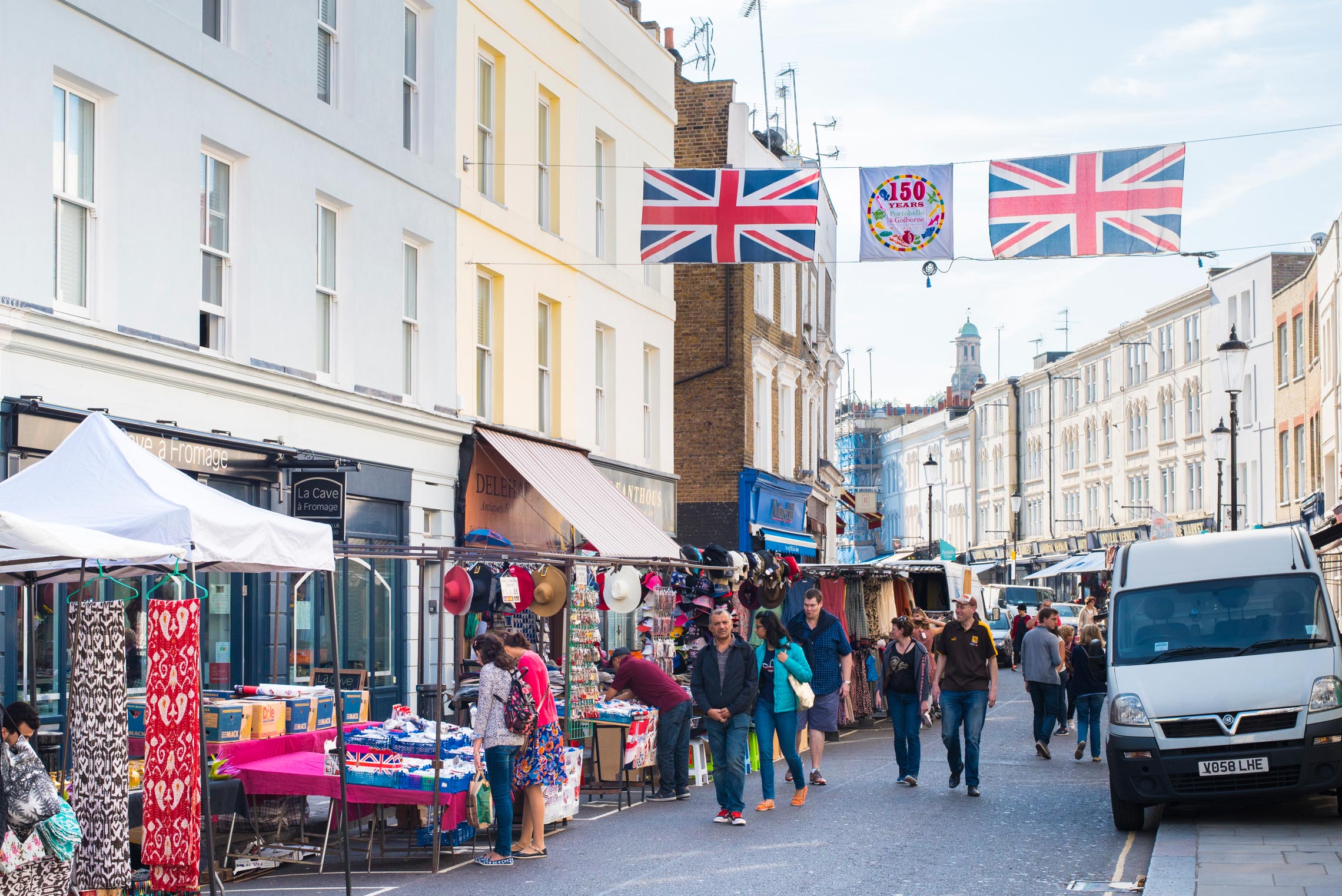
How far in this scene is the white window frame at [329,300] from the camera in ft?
57.4

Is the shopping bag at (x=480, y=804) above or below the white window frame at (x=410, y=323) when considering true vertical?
below

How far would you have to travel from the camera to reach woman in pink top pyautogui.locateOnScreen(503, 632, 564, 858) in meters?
11.8

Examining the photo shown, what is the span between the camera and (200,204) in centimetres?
1528

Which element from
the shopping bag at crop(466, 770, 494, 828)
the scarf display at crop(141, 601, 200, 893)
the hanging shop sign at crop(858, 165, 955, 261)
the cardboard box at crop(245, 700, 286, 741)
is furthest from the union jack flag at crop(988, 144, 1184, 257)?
the scarf display at crop(141, 601, 200, 893)

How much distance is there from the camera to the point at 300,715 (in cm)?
1306

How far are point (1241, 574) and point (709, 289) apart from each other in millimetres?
20645

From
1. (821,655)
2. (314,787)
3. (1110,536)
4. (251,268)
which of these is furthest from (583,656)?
(1110,536)

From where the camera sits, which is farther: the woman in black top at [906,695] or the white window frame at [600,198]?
the white window frame at [600,198]

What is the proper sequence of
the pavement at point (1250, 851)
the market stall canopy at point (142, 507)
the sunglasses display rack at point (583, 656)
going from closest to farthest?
the market stall canopy at point (142, 507), the pavement at point (1250, 851), the sunglasses display rack at point (583, 656)

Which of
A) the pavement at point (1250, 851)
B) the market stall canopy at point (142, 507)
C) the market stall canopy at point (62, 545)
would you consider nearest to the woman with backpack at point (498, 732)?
the market stall canopy at point (142, 507)

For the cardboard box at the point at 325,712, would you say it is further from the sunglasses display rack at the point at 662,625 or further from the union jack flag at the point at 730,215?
the union jack flag at the point at 730,215

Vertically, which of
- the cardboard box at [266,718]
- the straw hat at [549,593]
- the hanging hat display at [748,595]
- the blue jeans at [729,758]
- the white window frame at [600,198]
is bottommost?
the blue jeans at [729,758]

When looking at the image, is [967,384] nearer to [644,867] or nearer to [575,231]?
[575,231]

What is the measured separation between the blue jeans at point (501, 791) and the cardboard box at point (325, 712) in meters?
2.32
